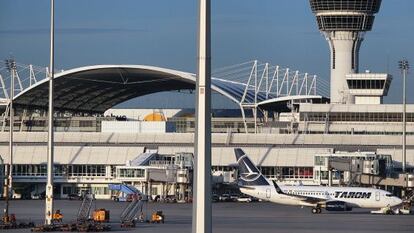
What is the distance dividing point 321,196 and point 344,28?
8329cm

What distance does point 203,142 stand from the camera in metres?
29.5

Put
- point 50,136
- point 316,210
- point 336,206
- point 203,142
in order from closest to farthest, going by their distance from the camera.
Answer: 1. point 203,142
2. point 50,136
3. point 316,210
4. point 336,206

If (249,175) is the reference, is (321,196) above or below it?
below

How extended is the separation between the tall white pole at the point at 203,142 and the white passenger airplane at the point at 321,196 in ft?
276

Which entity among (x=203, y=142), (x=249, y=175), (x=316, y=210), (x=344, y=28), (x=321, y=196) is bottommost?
(x=316, y=210)

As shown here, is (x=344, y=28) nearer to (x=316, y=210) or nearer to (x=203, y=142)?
(x=316, y=210)

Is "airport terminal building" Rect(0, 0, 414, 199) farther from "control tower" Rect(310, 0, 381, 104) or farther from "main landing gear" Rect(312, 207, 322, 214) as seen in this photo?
"main landing gear" Rect(312, 207, 322, 214)

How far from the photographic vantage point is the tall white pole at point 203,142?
96.5 ft

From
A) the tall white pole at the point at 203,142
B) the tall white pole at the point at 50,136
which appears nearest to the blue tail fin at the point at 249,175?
the tall white pole at the point at 50,136

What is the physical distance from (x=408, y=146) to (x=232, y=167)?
27.2m

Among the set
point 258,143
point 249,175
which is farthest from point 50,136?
point 258,143

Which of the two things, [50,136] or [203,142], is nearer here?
[203,142]

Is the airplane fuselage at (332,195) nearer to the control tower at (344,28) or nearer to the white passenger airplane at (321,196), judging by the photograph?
the white passenger airplane at (321,196)

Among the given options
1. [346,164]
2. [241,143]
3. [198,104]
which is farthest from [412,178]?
[198,104]
